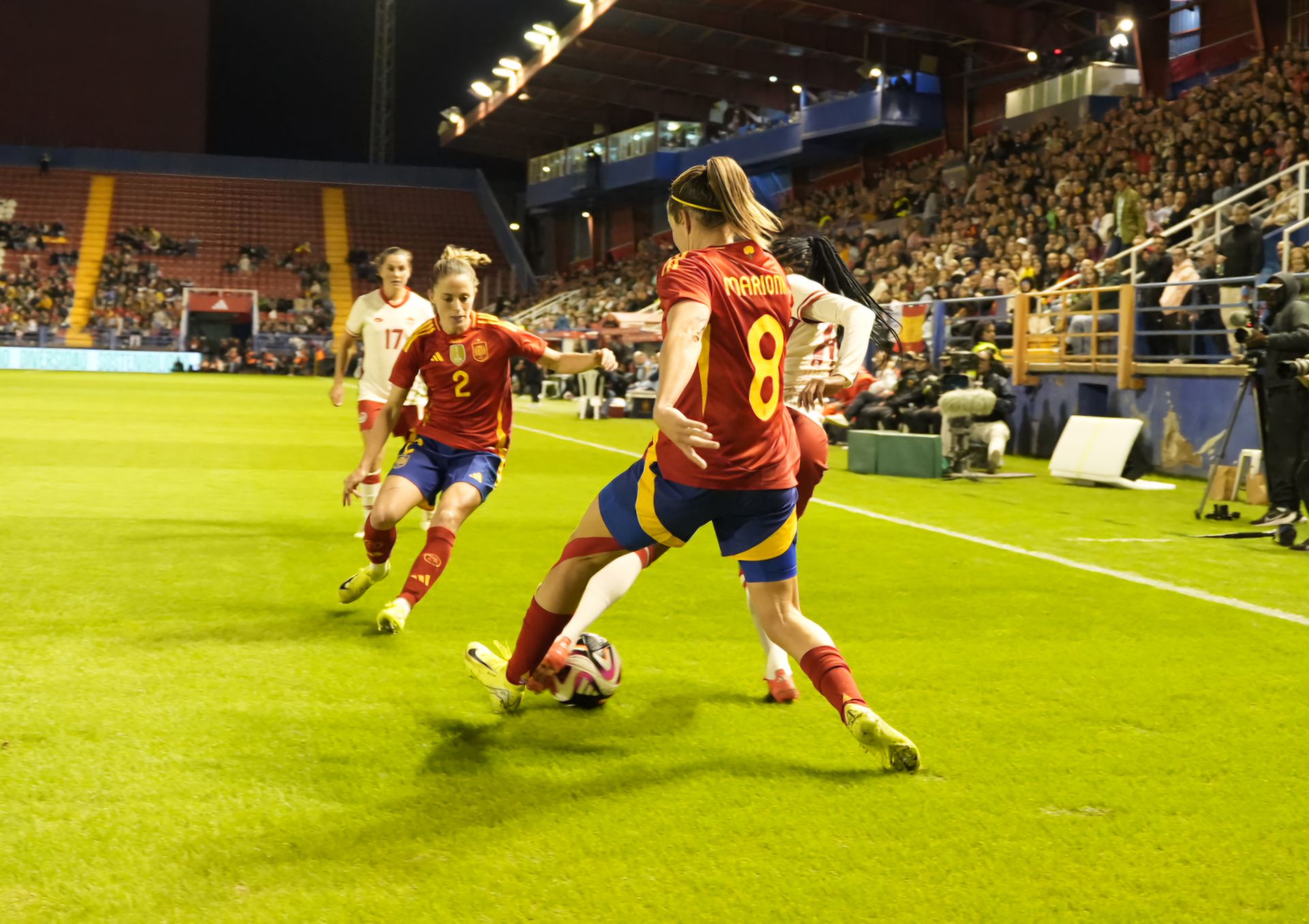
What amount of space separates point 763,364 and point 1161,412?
40.2ft

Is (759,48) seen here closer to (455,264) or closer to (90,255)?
(90,255)

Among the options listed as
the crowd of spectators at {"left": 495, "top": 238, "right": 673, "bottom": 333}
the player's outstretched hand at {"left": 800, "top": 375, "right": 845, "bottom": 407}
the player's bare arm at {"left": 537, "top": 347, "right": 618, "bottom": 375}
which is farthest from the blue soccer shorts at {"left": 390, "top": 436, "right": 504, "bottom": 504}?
the crowd of spectators at {"left": 495, "top": 238, "right": 673, "bottom": 333}

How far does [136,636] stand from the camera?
5805 millimetres

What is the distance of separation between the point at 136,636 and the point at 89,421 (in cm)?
1514

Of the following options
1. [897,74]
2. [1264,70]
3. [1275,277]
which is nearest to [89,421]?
[1275,277]

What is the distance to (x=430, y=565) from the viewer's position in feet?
19.8

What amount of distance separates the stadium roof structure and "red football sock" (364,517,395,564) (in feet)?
85.1

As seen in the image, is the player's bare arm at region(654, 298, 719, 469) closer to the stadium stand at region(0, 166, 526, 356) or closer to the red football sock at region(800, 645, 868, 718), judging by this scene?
the red football sock at region(800, 645, 868, 718)

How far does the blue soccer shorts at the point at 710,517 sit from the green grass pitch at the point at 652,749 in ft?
2.29

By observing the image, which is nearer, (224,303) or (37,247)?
(224,303)

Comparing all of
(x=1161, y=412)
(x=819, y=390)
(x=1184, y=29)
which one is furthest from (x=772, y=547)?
(x=1184, y=29)

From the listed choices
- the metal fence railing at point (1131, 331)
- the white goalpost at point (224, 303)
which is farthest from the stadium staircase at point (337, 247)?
the metal fence railing at point (1131, 331)

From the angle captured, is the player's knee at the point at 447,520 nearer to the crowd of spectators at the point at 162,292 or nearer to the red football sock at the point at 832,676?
the red football sock at the point at 832,676

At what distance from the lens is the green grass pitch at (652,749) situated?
3.14 metres
